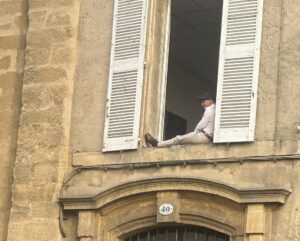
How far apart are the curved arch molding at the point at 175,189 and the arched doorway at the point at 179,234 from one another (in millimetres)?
504

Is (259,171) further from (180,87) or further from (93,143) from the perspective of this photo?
(180,87)

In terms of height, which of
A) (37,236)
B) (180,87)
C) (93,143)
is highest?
(180,87)

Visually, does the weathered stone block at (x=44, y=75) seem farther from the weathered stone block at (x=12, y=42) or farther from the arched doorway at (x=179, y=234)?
the arched doorway at (x=179, y=234)

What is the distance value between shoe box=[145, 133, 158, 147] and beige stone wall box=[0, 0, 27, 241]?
75.8 inches

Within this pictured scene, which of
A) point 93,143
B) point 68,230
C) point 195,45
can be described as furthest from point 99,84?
point 195,45

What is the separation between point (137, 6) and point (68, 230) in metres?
2.80

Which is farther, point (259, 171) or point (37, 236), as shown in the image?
point (37, 236)

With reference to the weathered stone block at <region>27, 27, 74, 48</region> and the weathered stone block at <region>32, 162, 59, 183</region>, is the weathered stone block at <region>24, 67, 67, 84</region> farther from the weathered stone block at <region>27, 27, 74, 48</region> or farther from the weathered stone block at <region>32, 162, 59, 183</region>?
the weathered stone block at <region>32, 162, 59, 183</region>

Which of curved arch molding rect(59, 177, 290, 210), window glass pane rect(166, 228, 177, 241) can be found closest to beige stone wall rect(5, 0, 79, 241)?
curved arch molding rect(59, 177, 290, 210)

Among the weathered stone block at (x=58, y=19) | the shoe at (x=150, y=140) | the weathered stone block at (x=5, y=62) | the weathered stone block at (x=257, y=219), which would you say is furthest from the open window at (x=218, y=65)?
the weathered stone block at (x=5, y=62)

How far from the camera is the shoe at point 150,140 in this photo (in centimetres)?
1650

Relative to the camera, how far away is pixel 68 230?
55.0ft

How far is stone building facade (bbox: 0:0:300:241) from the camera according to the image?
1556cm

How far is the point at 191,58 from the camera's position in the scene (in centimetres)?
2036
